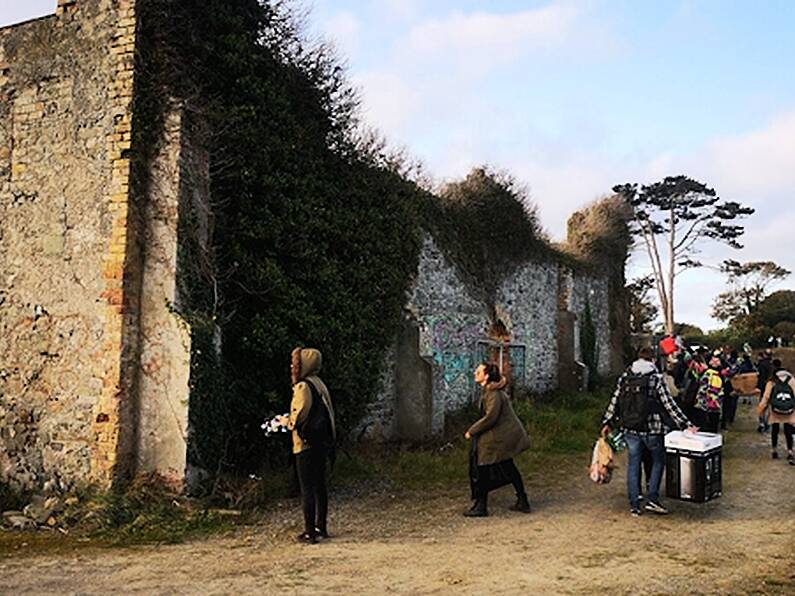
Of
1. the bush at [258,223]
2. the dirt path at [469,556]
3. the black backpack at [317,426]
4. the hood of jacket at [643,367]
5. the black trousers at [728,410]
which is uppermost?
the bush at [258,223]

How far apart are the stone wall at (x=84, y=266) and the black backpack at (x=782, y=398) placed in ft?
27.6

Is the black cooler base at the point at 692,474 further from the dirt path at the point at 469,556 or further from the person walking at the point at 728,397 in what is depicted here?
the person walking at the point at 728,397

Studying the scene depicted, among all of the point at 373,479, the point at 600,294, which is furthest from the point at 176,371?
the point at 600,294

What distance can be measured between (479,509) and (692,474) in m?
2.25

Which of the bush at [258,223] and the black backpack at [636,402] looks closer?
the black backpack at [636,402]

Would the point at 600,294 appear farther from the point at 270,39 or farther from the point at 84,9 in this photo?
the point at 84,9

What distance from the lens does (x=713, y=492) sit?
7969 mm

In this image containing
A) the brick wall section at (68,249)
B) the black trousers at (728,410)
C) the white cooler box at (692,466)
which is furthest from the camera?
the black trousers at (728,410)

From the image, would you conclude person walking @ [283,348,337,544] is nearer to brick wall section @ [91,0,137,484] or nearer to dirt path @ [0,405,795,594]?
dirt path @ [0,405,795,594]

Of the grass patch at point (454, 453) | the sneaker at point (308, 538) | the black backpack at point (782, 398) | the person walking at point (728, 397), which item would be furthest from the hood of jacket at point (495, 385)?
the person walking at point (728, 397)

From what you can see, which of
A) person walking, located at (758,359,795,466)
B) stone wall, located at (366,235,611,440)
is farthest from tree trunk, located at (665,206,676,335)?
person walking, located at (758,359,795,466)

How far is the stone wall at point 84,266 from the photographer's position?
330 inches

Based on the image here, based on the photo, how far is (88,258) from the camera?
8680mm

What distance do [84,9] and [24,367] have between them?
14.3ft
